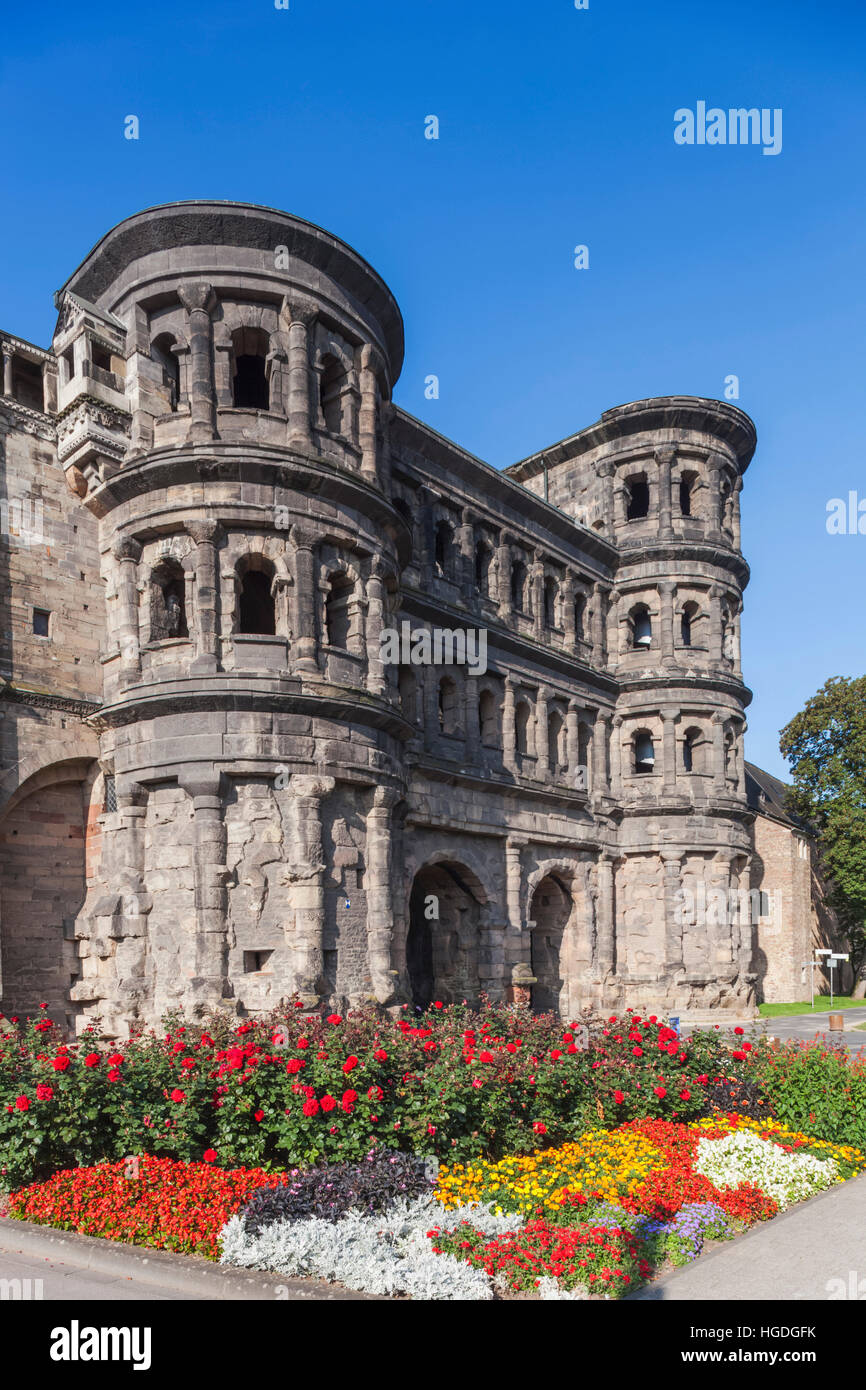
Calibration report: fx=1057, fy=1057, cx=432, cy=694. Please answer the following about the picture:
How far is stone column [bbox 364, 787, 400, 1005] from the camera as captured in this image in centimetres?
1831

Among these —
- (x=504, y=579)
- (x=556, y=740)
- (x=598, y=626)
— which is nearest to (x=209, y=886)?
(x=504, y=579)

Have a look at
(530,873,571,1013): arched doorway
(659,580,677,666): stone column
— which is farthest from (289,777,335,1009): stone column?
(659,580,677,666): stone column

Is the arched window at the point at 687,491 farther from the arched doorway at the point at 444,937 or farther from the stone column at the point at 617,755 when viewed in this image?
the arched doorway at the point at 444,937

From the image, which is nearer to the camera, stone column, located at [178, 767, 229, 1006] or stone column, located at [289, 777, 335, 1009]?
stone column, located at [178, 767, 229, 1006]

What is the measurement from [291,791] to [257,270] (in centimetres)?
944

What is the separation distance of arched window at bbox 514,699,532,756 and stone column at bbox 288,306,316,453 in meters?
11.6

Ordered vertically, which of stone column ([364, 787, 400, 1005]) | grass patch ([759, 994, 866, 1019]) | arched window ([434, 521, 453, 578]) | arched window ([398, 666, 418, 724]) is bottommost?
grass patch ([759, 994, 866, 1019])

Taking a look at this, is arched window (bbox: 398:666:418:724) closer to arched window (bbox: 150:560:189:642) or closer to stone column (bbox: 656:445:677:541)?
arched window (bbox: 150:560:189:642)

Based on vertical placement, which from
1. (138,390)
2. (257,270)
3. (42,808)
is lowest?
(42,808)

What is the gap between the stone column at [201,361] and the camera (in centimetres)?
1848

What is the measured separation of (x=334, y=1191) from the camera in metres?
8.52
